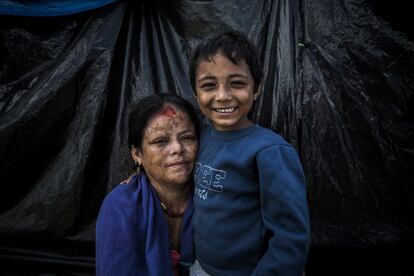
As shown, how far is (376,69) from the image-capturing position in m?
1.74

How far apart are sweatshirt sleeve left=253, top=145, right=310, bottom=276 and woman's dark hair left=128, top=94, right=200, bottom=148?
524 mm

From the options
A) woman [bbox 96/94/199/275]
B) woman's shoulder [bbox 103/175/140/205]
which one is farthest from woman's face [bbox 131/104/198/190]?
woman's shoulder [bbox 103/175/140/205]

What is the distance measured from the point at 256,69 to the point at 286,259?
794 mm

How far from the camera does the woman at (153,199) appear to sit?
1.38 m

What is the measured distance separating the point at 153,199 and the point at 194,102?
69 cm

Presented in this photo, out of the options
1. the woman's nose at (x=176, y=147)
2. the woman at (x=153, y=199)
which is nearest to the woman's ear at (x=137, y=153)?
the woman at (x=153, y=199)

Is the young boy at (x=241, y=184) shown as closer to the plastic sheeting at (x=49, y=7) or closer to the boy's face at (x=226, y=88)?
the boy's face at (x=226, y=88)

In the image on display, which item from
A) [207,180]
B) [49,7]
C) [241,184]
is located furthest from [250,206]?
[49,7]

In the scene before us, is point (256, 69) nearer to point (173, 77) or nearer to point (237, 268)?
point (173, 77)

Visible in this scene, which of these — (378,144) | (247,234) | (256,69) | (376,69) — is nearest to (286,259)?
(247,234)

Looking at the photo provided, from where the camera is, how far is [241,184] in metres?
1.22

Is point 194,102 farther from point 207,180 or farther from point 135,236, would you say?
point 135,236

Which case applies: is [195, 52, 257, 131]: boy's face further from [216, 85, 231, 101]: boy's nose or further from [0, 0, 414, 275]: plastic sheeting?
[0, 0, 414, 275]: plastic sheeting

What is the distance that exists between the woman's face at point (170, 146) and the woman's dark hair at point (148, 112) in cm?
2
